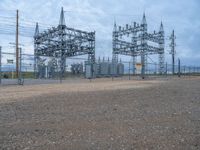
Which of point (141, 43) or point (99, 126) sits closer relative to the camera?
point (99, 126)

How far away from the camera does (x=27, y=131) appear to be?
7.32m

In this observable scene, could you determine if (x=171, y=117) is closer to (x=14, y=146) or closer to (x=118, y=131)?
(x=118, y=131)

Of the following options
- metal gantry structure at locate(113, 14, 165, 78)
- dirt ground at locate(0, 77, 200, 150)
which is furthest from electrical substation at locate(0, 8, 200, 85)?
dirt ground at locate(0, 77, 200, 150)

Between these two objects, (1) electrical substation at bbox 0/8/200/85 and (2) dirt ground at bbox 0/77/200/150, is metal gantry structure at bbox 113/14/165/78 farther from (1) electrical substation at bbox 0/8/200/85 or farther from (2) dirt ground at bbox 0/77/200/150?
(2) dirt ground at bbox 0/77/200/150

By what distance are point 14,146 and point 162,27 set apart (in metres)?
62.6

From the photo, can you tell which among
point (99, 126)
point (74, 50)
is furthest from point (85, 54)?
point (99, 126)

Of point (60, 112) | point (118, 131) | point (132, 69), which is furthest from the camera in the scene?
point (132, 69)

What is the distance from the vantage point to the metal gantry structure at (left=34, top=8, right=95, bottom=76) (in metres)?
50.7

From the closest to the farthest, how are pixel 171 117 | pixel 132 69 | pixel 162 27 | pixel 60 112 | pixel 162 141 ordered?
1. pixel 162 141
2. pixel 171 117
3. pixel 60 112
4. pixel 132 69
5. pixel 162 27

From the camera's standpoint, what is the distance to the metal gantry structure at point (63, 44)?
5066 cm

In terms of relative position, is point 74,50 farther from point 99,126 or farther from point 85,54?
point 99,126

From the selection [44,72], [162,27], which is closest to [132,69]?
[44,72]

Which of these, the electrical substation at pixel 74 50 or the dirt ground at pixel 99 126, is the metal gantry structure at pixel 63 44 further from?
the dirt ground at pixel 99 126

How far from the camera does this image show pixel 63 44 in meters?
50.9
